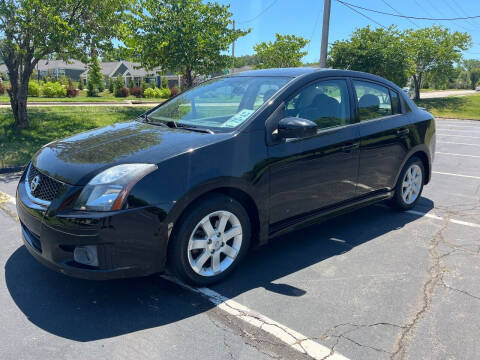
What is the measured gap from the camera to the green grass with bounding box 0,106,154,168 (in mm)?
8594

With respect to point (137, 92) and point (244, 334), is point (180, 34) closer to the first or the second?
point (244, 334)

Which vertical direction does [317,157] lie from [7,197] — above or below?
above

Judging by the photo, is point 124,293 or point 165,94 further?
point 165,94

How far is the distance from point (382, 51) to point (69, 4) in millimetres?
24590

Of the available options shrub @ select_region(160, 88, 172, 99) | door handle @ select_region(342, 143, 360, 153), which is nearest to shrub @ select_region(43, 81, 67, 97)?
shrub @ select_region(160, 88, 172, 99)

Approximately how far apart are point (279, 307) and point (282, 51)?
29866 mm

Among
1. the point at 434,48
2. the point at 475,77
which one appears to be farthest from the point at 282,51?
the point at 475,77

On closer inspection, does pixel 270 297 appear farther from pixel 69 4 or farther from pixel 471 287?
pixel 69 4

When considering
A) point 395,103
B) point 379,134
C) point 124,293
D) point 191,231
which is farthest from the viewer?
point 395,103

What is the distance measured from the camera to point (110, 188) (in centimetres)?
276

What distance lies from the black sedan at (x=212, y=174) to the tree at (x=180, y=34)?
1096 cm

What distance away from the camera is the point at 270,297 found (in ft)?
10.4

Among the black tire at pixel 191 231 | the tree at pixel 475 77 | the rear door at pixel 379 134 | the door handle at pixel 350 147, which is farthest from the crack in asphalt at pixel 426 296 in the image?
the tree at pixel 475 77

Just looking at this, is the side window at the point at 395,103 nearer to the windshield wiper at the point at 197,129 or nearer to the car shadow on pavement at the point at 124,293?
the car shadow on pavement at the point at 124,293
